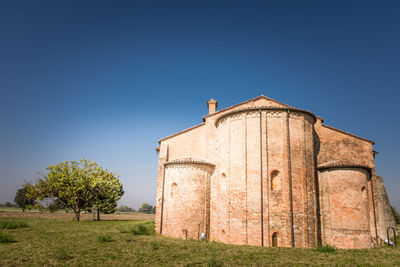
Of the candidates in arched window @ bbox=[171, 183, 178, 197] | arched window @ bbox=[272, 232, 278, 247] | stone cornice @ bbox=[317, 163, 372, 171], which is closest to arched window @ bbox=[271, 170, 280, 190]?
arched window @ bbox=[272, 232, 278, 247]

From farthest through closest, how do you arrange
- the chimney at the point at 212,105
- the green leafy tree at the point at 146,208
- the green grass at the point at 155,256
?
the green leafy tree at the point at 146,208 < the chimney at the point at 212,105 < the green grass at the point at 155,256

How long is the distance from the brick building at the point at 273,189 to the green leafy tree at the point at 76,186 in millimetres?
14027

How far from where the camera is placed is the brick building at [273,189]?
15.1 meters

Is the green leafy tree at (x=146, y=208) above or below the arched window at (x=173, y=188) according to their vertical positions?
below

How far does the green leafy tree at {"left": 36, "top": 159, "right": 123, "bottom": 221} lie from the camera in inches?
1115

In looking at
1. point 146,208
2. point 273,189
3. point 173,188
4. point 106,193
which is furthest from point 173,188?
point 146,208

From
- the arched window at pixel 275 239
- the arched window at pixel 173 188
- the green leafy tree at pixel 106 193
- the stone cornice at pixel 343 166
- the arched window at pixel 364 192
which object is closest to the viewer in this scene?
the arched window at pixel 275 239

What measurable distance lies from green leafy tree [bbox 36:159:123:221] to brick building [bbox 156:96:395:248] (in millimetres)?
14027

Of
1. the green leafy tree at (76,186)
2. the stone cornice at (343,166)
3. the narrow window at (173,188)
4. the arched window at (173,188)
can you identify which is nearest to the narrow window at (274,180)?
the stone cornice at (343,166)

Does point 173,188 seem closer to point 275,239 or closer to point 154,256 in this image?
point 275,239

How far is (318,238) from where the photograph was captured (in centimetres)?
1596

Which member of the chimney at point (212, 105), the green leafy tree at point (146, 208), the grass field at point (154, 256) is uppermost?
the chimney at point (212, 105)

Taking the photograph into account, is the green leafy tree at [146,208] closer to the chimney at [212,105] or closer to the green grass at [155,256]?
the chimney at [212,105]

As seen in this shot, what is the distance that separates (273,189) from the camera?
15586 mm
